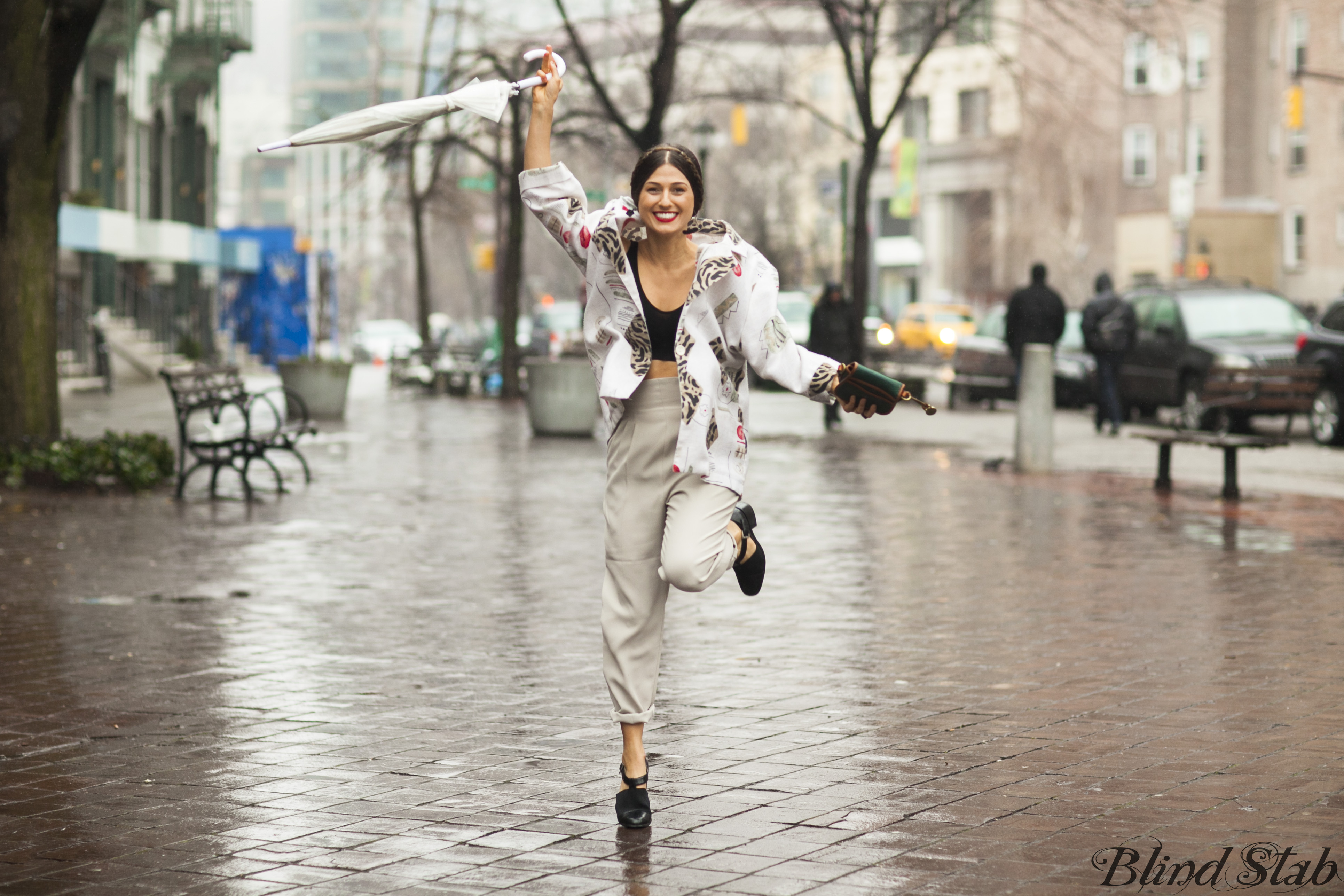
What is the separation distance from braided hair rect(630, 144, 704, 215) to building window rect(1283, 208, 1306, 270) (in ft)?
166

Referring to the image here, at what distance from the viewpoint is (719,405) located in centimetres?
505

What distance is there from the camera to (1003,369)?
92.1ft

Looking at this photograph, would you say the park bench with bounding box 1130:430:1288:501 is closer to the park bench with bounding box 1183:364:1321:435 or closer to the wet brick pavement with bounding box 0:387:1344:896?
the wet brick pavement with bounding box 0:387:1344:896

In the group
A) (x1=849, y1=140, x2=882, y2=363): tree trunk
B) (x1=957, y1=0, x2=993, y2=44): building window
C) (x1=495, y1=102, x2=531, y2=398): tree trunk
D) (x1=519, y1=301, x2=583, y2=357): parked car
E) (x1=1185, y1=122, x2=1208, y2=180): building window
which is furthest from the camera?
(x1=1185, y1=122, x2=1208, y2=180): building window

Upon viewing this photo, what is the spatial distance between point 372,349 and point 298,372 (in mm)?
44109

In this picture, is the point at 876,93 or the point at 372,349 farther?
the point at 876,93

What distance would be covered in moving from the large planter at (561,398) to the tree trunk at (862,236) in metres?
6.27

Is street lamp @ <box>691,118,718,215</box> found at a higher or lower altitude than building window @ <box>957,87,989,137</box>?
lower

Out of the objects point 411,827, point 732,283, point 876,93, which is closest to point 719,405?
point 732,283

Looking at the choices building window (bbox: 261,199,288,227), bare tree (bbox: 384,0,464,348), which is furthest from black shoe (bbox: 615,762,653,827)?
building window (bbox: 261,199,288,227)

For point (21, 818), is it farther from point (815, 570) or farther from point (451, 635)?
point (815, 570)

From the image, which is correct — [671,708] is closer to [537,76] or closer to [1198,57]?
[537,76]

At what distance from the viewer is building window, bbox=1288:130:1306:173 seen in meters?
52.1

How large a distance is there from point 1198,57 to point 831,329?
1566 inches
